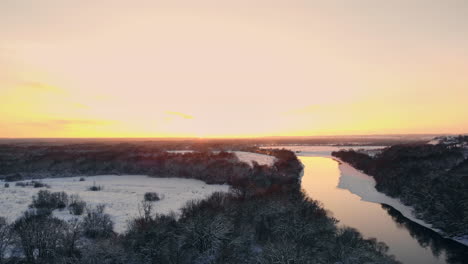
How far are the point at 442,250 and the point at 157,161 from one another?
4350 centimetres

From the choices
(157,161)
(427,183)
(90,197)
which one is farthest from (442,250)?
(157,161)

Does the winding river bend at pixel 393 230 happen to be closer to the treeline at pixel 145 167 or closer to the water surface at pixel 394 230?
the water surface at pixel 394 230

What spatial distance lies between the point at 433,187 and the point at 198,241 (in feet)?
89.4

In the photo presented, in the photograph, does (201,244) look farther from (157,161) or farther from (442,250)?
(157,161)

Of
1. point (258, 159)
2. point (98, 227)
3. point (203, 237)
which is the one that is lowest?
point (203, 237)

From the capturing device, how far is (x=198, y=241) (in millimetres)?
15539

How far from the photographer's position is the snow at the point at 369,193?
84.0 feet

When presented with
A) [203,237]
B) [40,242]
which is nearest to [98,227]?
[40,242]

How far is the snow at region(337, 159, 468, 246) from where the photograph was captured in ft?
84.0

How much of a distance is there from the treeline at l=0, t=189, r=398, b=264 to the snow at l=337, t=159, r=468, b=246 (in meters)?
10.3

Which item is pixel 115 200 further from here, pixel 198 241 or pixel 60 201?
pixel 198 241

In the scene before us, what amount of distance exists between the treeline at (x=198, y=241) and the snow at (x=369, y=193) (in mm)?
10315

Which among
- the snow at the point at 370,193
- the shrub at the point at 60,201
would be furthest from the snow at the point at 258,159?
the shrub at the point at 60,201

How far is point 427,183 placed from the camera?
31328 mm
